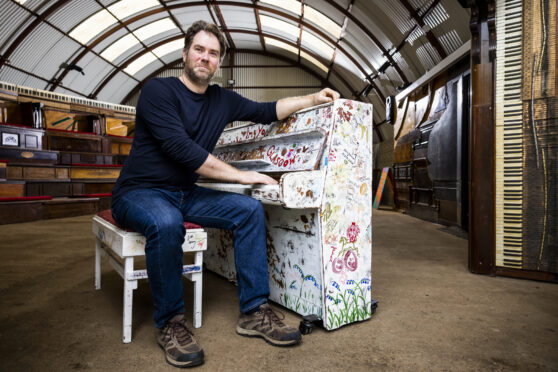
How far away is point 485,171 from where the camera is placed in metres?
2.54

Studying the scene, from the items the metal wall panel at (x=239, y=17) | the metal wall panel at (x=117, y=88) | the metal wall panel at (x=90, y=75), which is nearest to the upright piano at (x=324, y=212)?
the metal wall panel at (x=239, y=17)

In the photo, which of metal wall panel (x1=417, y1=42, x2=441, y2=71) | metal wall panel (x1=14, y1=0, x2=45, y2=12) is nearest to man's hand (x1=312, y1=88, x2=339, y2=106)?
metal wall panel (x1=417, y1=42, x2=441, y2=71)

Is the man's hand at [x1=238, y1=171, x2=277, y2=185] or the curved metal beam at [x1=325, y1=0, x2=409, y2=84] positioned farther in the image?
the curved metal beam at [x1=325, y1=0, x2=409, y2=84]

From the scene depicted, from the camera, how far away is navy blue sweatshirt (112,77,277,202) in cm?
159

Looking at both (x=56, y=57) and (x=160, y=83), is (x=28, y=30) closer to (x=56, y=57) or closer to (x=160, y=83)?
(x=56, y=57)

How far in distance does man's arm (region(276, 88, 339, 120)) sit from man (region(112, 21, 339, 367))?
11mm

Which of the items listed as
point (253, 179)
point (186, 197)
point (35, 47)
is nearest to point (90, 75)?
point (35, 47)

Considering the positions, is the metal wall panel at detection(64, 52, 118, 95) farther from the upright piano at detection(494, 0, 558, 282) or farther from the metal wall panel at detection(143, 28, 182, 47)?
the upright piano at detection(494, 0, 558, 282)

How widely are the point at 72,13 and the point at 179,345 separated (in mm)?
10615

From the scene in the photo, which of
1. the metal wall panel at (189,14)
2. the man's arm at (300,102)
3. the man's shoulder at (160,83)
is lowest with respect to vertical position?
the man's arm at (300,102)

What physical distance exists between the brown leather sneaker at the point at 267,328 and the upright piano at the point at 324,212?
0.65 feet

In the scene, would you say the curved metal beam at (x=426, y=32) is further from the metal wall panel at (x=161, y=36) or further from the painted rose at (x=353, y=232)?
the metal wall panel at (x=161, y=36)

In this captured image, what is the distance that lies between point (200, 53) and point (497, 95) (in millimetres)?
2069

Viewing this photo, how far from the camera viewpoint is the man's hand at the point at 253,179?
1.60 m
